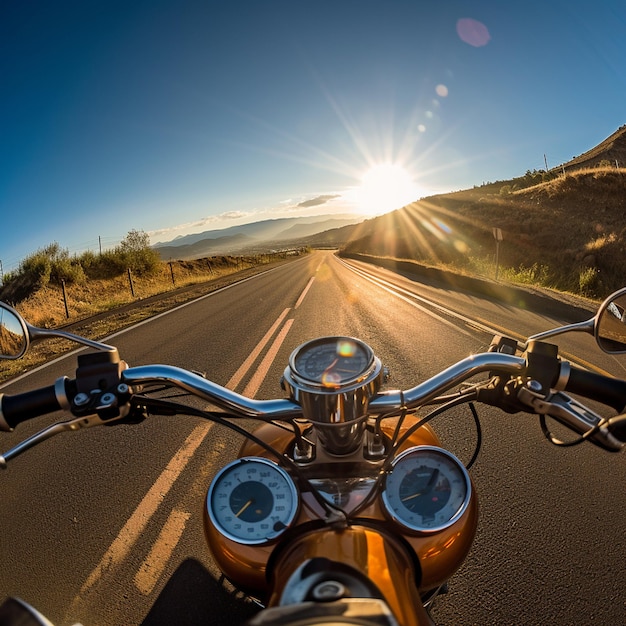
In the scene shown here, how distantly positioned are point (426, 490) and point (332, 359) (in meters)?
0.50

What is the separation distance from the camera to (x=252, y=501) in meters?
1.25

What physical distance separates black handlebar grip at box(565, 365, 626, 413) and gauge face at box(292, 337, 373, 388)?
0.63m

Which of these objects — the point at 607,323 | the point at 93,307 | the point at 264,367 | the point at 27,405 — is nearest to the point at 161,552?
the point at 27,405

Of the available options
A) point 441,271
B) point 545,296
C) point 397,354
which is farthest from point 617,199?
point 397,354

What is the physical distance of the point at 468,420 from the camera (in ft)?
12.3

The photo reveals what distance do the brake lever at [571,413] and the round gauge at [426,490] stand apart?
0.30m

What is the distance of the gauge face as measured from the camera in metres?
1.29

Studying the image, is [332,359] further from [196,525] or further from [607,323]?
[196,525]

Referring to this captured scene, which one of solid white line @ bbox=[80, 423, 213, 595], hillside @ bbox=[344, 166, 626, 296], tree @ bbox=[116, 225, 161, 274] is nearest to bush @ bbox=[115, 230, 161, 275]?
tree @ bbox=[116, 225, 161, 274]

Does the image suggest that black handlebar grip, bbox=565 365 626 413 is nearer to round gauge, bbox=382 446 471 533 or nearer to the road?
round gauge, bbox=382 446 471 533

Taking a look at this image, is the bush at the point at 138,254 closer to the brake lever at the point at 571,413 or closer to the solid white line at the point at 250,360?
the solid white line at the point at 250,360

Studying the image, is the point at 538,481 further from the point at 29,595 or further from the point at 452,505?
the point at 29,595

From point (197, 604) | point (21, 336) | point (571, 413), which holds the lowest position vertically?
point (197, 604)

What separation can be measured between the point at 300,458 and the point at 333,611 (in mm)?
874
